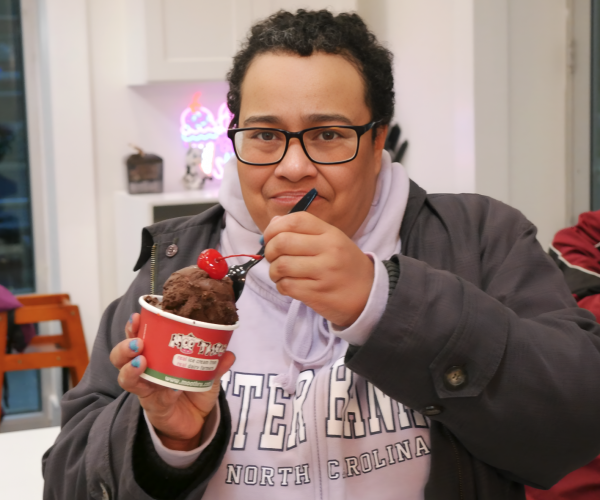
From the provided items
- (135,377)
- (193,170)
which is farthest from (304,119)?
(193,170)

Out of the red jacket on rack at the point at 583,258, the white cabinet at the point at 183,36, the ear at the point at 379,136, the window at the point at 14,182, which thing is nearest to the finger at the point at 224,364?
the ear at the point at 379,136

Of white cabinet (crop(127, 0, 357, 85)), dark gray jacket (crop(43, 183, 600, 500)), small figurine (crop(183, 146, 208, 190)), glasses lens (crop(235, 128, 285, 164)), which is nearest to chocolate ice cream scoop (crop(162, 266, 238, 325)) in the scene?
dark gray jacket (crop(43, 183, 600, 500))

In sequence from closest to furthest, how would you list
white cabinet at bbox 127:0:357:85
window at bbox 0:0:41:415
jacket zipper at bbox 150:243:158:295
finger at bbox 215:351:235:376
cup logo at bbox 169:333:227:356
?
1. cup logo at bbox 169:333:227:356
2. finger at bbox 215:351:235:376
3. jacket zipper at bbox 150:243:158:295
4. white cabinet at bbox 127:0:357:85
5. window at bbox 0:0:41:415

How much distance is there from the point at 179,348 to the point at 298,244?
0.19 meters

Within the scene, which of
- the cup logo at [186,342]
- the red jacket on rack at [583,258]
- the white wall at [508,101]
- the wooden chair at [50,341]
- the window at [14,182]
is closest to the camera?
the cup logo at [186,342]

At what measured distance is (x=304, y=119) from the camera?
3.68 ft

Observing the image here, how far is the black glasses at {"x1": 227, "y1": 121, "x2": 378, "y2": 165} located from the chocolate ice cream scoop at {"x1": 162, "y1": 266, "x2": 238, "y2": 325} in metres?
0.30

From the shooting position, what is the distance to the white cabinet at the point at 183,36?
10.6 ft

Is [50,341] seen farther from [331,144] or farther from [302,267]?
[302,267]

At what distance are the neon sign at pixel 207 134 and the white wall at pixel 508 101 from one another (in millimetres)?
1190

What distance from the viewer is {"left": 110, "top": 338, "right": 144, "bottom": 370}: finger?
2.88 feet

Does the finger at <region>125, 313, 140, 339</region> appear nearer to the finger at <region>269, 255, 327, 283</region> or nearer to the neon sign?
the finger at <region>269, 255, 327, 283</region>

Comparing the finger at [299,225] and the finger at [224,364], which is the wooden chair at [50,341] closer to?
the finger at [224,364]

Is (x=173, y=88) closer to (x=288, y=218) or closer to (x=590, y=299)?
(x=590, y=299)
